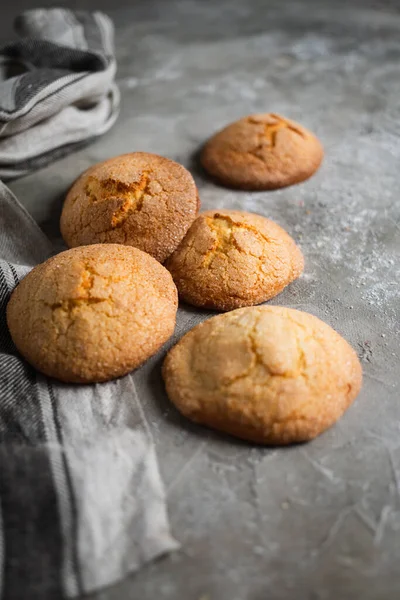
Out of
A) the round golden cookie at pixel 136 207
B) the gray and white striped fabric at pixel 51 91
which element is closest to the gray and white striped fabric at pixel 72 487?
the round golden cookie at pixel 136 207

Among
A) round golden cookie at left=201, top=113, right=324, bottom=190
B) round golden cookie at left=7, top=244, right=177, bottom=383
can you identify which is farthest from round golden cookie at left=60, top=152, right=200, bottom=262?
round golden cookie at left=201, top=113, right=324, bottom=190

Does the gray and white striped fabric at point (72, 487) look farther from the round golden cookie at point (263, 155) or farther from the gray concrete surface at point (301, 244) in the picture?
the round golden cookie at point (263, 155)

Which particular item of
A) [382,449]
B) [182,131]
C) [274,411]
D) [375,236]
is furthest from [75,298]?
[182,131]

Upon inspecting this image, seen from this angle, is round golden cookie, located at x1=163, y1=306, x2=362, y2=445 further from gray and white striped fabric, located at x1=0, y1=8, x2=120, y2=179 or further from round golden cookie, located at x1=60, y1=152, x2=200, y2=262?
gray and white striped fabric, located at x1=0, y1=8, x2=120, y2=179

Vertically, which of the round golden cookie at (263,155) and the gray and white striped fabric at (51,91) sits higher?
the gray and white striped fabric at (51,91)

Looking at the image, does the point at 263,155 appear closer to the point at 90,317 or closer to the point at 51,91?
the point at 51,91

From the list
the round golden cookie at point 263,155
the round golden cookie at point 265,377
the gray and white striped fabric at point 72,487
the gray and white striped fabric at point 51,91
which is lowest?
the gray and white striped fabric at point 72,487

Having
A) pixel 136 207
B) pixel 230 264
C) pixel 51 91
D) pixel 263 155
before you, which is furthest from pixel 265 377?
pixel 51 91
